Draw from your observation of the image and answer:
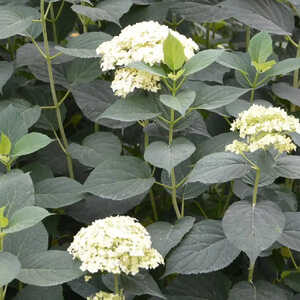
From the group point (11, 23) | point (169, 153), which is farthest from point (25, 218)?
point (11, 23)

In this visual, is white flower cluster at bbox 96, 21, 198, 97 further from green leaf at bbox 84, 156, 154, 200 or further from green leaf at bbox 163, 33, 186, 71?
green leaf at bbox 84, 156, 154, 200

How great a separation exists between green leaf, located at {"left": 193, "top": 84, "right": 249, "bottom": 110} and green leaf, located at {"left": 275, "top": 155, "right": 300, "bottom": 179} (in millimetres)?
218

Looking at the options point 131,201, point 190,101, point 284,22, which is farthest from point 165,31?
point 284,22

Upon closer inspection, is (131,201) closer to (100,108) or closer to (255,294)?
(100,108)

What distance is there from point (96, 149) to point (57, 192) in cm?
24

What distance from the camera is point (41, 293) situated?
1.63m

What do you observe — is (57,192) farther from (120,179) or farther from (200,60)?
(200,60)

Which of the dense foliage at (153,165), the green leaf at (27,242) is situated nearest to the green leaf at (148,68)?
the dense foliage at (153,165)

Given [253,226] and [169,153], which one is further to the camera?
[169,153]

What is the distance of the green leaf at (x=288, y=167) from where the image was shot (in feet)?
5.01

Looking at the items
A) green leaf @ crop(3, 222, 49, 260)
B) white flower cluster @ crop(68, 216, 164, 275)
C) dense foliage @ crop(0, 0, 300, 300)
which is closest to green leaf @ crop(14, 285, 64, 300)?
dense foliage @ crop(0, 0, 300, 300)

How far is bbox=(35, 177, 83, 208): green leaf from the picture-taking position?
175 centimetres

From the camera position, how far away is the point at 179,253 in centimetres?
159

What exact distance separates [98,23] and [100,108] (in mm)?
574
